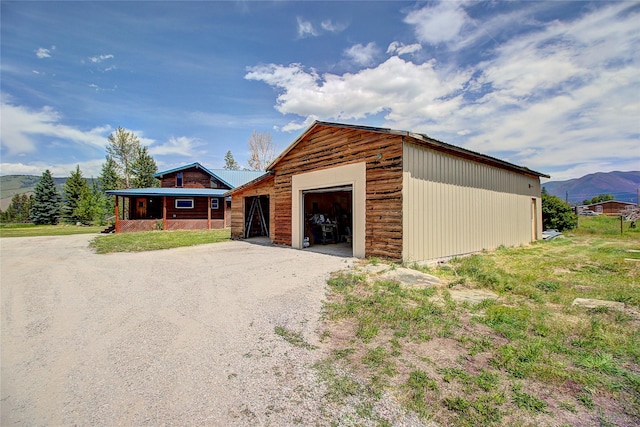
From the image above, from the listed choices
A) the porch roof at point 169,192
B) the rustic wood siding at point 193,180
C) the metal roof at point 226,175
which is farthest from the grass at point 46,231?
the metal roof at point 226,175

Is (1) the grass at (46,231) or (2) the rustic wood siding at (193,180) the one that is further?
(2) the rustic wood siding at (193,180)

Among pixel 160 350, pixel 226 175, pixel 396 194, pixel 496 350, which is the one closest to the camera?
pixel 496 350

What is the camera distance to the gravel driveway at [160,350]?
7.86 ft

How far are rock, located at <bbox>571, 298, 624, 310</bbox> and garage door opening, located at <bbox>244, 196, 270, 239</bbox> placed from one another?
48.6 feet

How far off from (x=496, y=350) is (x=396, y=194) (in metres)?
5.44

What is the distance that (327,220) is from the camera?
14148mm

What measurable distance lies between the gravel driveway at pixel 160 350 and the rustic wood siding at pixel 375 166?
2285mm

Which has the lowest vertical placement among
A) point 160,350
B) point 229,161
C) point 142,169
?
point 160,350

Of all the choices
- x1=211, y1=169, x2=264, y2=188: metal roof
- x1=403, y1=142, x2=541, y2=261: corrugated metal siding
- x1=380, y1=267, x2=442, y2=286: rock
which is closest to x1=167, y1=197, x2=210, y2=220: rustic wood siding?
x1=211, y1=169, x2=264, y2=188: metal roof

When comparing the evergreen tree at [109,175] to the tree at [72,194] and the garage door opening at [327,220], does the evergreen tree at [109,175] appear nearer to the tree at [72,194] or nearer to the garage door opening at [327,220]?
the tree at [72,194]

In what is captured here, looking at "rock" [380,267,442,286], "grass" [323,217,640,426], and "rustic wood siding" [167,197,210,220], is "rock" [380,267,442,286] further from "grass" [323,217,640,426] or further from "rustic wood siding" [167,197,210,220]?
"rustic wood siding" [167,197,210,220]

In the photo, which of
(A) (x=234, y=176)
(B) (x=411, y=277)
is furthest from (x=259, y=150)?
(B) (x=411, y=277)

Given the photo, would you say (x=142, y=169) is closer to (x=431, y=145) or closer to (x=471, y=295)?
(x=431, y=145)

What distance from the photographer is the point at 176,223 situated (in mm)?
23625
